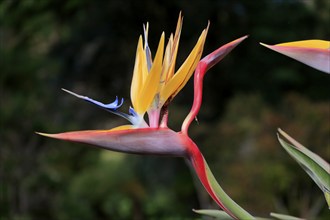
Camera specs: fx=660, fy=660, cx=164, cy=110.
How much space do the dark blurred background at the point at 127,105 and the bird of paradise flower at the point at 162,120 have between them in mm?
3070

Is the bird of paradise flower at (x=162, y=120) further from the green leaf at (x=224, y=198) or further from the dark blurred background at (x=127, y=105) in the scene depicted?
the dark blurred background at (x=127, y=105)

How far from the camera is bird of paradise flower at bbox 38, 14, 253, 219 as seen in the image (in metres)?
0.70

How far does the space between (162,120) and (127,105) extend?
473 centimetres

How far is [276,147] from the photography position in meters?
4.25

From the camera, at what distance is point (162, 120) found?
2.45 feet

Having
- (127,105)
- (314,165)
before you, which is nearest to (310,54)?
(314,165)

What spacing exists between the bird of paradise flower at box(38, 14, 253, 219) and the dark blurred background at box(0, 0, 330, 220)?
3.07m

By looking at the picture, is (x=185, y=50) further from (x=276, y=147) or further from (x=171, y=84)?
(x=171, y=84)

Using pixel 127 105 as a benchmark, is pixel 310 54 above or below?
above

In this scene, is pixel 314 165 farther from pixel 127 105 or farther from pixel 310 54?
pixel 127 105

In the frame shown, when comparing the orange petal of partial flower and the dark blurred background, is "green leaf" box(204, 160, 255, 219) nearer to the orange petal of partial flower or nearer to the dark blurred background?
the orange petal of partial flower

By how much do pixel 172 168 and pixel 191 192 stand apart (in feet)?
1.36

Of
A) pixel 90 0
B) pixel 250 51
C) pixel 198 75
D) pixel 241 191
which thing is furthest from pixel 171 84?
pixel 250 51

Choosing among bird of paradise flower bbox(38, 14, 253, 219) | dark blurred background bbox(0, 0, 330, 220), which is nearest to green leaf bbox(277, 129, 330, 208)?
bird of paradise flower bbox(38, 14, 253, 219)
